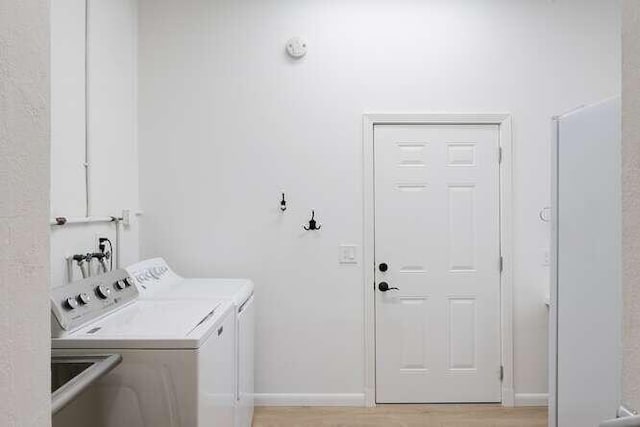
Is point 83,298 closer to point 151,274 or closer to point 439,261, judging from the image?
point 151,274

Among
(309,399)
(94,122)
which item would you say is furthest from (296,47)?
(309,399)

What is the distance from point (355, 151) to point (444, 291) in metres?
1.15

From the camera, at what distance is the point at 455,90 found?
296 centimetres

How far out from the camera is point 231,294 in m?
2.31

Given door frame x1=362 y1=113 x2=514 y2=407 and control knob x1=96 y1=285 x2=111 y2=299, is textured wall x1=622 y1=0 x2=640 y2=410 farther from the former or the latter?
door frame x1=362 y1=113 x2=514 y2=407

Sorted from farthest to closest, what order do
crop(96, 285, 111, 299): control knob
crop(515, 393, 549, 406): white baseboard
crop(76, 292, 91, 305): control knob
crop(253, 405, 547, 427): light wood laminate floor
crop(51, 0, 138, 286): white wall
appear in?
crop(515, 393, 549, 406): white baseboard → crop(253, 405, 547, 427): light wood laminate floor → crop(51, 0, 138, 286): white wall → crop(96, 285, 111, 299): control knob → crop(76, 292, 91, 305): control knob

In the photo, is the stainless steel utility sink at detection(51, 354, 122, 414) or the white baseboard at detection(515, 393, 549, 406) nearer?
the stainless steel utility sink at detection(51, 354, 122, 414)

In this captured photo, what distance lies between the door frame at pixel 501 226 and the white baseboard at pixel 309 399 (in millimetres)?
97

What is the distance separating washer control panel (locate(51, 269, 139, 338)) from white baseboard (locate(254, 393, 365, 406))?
1.27 meters

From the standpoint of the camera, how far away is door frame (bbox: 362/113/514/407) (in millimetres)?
2926

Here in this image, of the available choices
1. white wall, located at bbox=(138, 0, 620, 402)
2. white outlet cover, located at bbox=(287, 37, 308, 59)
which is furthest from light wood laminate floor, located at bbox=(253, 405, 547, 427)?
white outlet cover, located at bbox=(287, 37, 308, 59)
